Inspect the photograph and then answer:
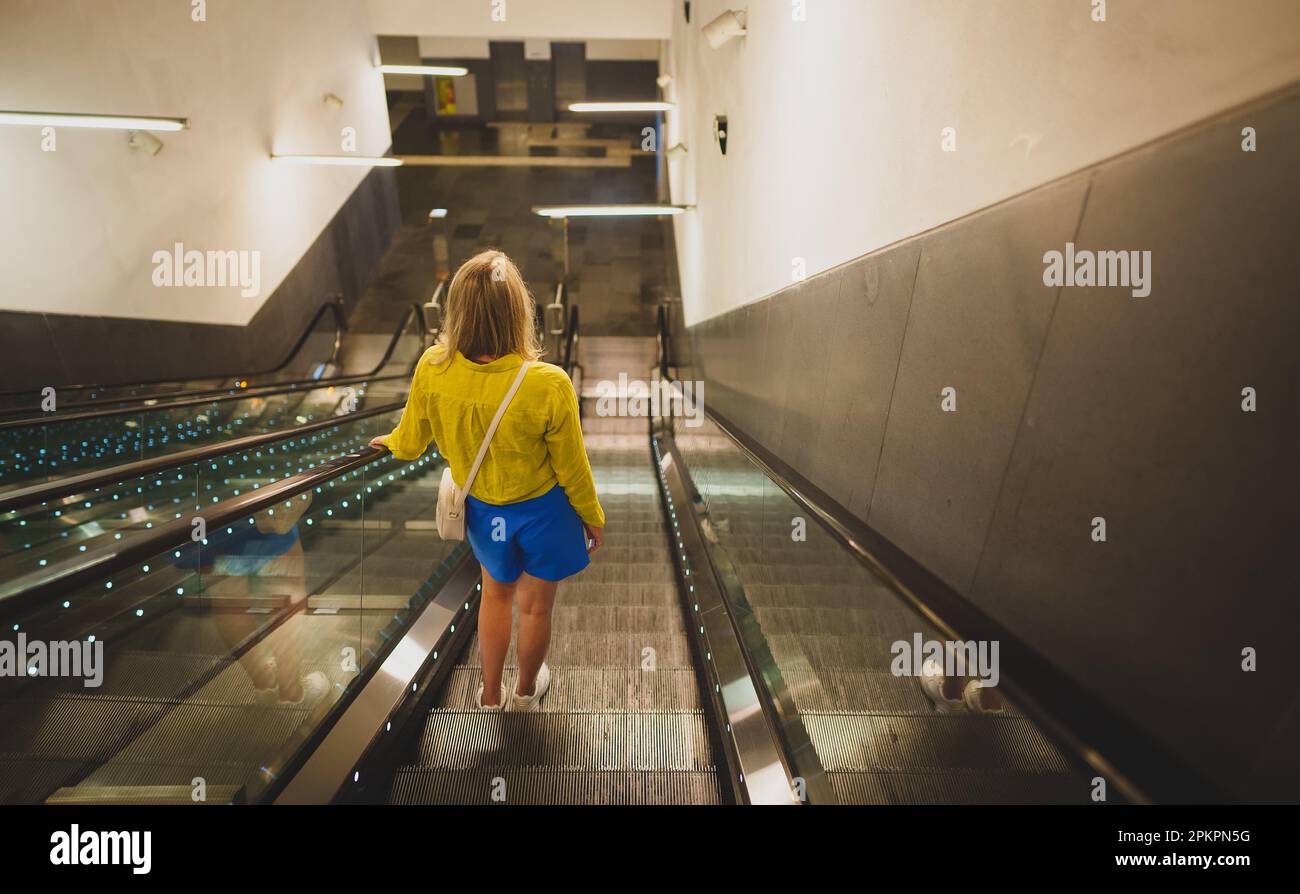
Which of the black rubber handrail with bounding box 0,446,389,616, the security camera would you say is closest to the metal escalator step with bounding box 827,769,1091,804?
the black rubber handrail with bounding box 0,446,389,616

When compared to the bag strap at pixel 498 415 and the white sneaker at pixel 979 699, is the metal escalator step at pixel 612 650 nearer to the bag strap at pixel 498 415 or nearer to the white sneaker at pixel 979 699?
the bag strap at pixel 498 415

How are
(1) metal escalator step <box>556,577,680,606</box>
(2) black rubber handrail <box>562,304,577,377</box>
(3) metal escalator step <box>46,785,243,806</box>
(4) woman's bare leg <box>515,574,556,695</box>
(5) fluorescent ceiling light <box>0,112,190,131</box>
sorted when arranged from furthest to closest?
(2) black rubber handrail <box>562,304,577,377</box>, (5) fluorescent ceiling light <box>0,112,190,131</box>, (1) metal escalator step <box>556,577,680,606</box>, (4) woman's bare leg <box>515,574,556,695</box>, (3) metal escalator step <box>46,785,243,806</box>

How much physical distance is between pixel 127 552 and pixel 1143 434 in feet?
7.46

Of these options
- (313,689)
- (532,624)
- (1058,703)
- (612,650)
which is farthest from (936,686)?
(313,689)

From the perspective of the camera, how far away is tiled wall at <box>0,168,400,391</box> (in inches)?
207

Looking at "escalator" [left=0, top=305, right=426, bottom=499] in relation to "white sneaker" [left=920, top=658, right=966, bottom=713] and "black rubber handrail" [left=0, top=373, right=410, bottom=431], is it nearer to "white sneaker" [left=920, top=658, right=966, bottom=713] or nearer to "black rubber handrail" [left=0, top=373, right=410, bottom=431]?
"black rubber handrail" [left=0, top=373, right=410, bottom=431]

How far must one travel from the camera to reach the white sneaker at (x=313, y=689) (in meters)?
2.29

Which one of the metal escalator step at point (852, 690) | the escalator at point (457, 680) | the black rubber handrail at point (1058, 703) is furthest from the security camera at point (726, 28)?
the metal escalator step at point (852, 690)

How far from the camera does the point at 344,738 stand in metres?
2.22

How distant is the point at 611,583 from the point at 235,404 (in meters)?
4.24

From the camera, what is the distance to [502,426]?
2.01 m

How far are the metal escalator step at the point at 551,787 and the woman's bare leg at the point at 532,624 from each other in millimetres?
373

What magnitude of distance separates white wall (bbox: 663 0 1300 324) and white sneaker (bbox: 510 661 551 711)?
88.7 inches

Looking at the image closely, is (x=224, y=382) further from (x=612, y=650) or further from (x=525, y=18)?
(x=525, y=18)
